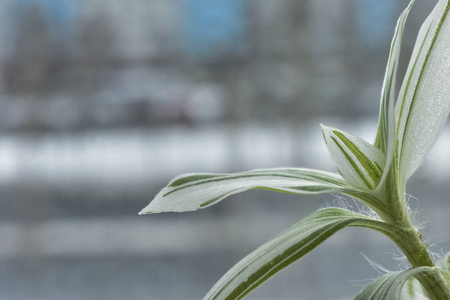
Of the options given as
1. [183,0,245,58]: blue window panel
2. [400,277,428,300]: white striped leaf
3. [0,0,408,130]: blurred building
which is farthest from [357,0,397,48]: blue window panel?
[400,277,428,300]: white striped leaf

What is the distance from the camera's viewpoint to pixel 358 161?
32cm

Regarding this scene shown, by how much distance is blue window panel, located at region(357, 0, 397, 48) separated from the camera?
113 centimetres

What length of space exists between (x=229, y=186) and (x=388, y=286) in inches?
3.9

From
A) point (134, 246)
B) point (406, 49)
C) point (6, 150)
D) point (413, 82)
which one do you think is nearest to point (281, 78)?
point (406, 49)

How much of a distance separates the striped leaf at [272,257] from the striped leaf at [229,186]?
0.07 feet

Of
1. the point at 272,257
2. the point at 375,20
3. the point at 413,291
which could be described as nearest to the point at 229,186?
the point at 272,257

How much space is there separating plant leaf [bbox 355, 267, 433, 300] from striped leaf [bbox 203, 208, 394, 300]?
4 centimetres

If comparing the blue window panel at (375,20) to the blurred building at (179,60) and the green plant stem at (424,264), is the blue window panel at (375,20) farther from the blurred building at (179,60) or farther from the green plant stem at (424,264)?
the green plant stem at (424,264)

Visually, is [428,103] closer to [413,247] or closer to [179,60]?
[413,247]

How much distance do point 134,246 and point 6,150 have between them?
36 cm

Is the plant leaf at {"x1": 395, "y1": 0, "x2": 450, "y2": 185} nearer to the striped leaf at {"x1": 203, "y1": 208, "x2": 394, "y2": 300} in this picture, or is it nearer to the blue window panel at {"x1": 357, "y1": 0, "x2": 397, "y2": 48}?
the striped leaf at {"x1": 203, "y1": 208, "x2": 394, "y2": 300}

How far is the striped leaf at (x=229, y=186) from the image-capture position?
297 mm

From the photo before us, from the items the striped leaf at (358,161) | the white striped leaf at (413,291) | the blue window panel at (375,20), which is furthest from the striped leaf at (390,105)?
the blue window panel at (375,20)

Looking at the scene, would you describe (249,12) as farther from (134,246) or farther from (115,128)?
(134,246)
